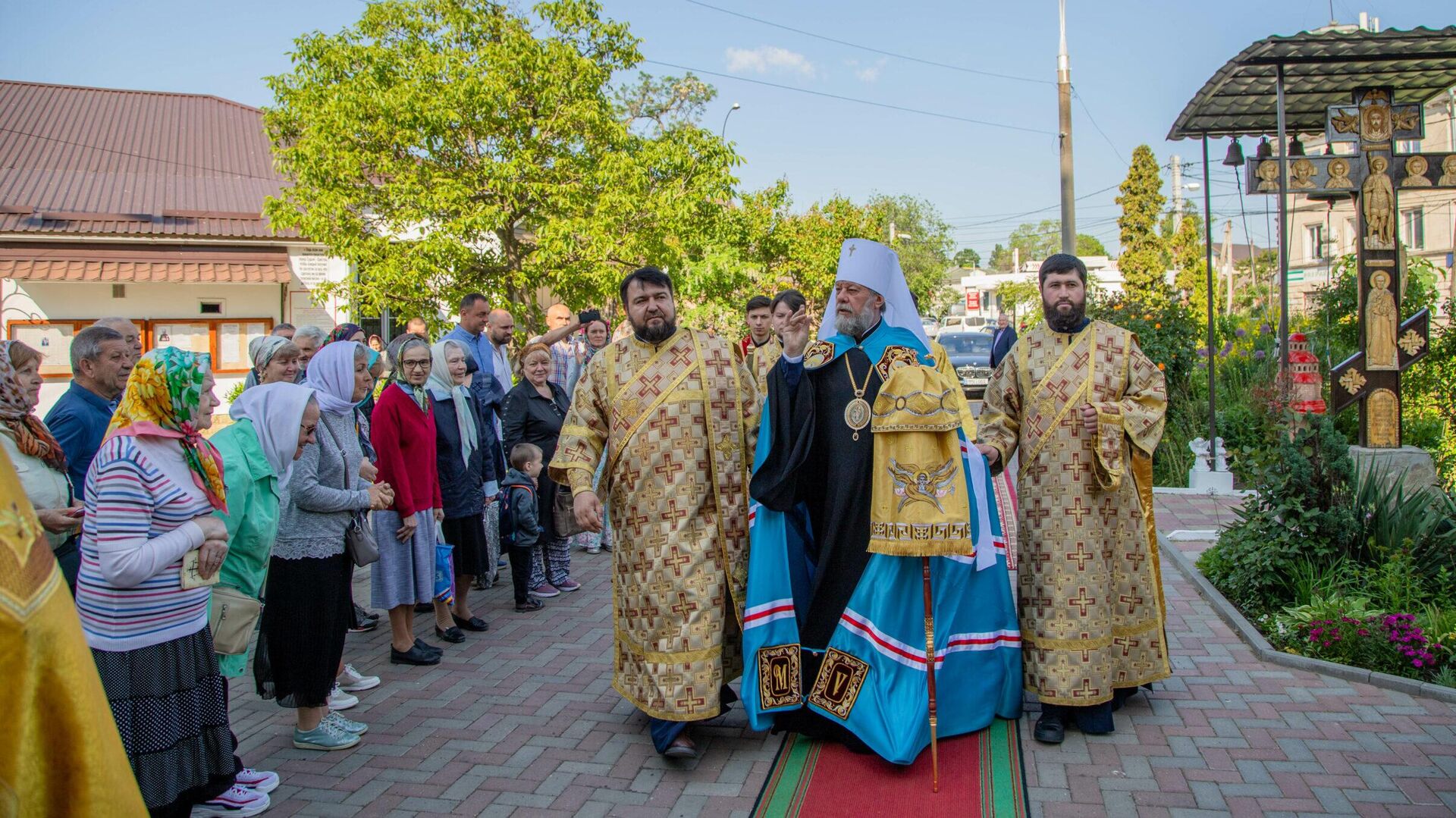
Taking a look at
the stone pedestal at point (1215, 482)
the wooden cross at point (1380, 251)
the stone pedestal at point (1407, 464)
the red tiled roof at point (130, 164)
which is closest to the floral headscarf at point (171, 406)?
the stone pedestal at point (1407, 464)

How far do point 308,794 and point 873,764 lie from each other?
227cm

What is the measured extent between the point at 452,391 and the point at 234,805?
289 centimetres

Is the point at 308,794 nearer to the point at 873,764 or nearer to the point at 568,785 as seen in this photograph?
the point at 568,785

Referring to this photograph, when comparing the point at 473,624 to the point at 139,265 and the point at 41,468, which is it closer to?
the point at 41,468

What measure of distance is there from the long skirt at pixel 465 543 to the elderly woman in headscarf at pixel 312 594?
1642 millimetres

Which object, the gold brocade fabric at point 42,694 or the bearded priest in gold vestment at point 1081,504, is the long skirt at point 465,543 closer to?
the bearded priest in gold vestment at point 1081,504

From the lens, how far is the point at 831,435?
4.45 metres

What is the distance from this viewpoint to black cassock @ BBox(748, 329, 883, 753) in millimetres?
4348

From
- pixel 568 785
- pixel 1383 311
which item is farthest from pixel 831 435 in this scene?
pixel 1383 311

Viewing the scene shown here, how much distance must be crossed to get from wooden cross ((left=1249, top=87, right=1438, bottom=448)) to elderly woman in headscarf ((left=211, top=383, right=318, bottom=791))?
290 inches

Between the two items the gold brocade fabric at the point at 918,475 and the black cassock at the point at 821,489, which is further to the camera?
the black cassock at the point at 821,489

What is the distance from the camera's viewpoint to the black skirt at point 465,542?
20.9 feet

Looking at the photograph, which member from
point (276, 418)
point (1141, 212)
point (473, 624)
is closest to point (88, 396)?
point (276, 418)

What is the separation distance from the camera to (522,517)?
6824mm
